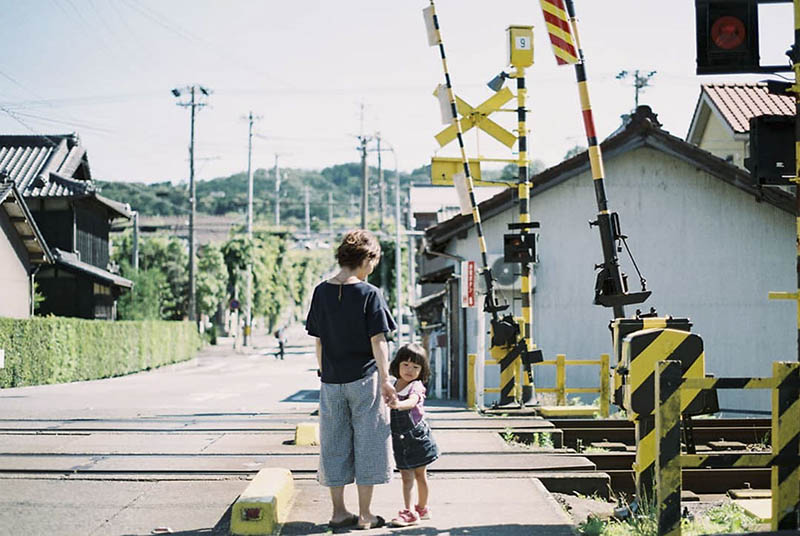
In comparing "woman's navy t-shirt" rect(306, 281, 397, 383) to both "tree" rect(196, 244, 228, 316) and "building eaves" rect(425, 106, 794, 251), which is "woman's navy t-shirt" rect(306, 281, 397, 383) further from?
"tree" rect(196, 244, 228, 316)

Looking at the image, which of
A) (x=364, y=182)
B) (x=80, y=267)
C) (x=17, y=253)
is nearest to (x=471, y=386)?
(x=17, y=253)

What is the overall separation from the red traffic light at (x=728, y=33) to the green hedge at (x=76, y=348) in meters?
23.0

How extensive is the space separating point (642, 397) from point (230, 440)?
5561mm

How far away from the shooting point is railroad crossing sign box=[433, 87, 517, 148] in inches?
620

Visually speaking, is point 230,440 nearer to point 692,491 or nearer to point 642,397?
point 692,491

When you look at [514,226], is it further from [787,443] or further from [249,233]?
[249,233]

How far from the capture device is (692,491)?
28.7ft

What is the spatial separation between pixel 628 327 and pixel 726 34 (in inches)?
83.3

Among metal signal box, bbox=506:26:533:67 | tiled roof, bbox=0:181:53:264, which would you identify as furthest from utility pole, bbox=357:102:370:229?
metal signal box, bbox=506:26:533:67

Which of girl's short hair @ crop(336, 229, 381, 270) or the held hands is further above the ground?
girl's short hair @ crop(336, 229, 381, 270)

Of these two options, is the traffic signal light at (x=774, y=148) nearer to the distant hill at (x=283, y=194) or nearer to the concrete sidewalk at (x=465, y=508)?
the concrete sidewalk at (x=465, y=508)

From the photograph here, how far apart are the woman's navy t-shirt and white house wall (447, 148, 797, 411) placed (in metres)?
15.4

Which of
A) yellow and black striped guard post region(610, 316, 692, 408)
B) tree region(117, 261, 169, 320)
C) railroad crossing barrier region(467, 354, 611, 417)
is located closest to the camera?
yellow and black striped guard post region(610, 316, 692, 408)

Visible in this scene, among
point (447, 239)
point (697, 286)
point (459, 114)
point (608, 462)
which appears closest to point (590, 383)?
point (697, 286)
